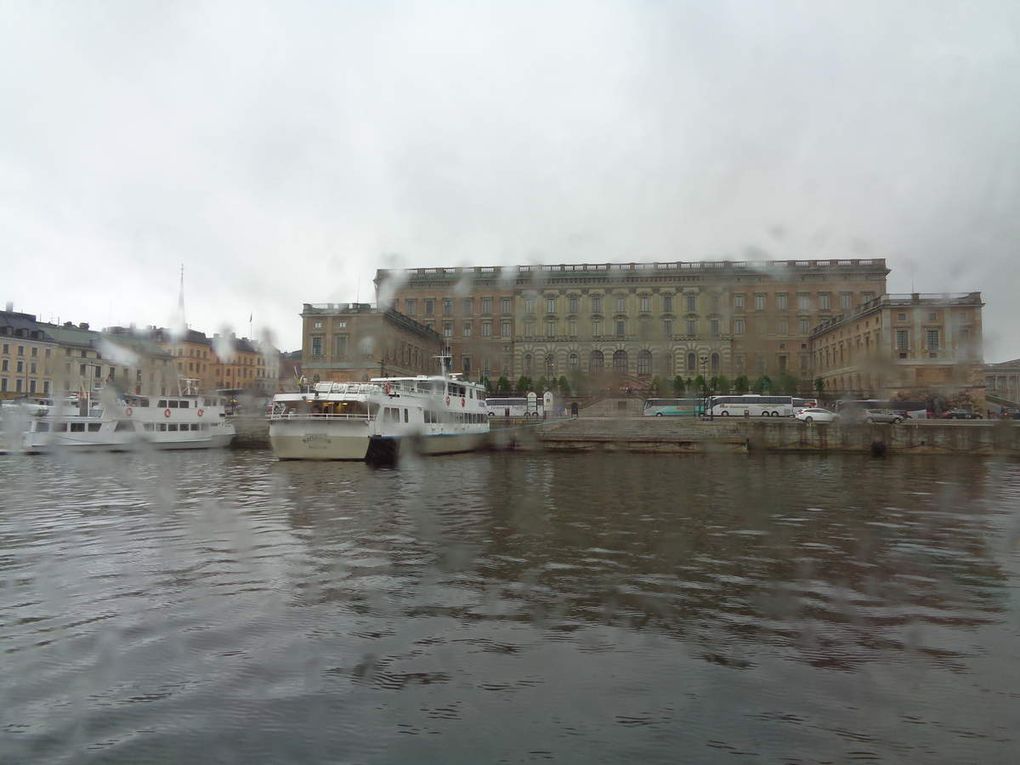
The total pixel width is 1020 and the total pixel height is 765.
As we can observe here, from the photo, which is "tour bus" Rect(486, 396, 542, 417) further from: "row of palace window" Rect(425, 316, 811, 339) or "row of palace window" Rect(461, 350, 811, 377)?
"row of palace window" Rect(461, 350, 811, 377)

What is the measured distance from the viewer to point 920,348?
1033 cm

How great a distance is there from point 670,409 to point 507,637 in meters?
39.2

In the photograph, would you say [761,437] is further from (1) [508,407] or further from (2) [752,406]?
(1) [508,407]

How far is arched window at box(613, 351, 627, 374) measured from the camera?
16.8m

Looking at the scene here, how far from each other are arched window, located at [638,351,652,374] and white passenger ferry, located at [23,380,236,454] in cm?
2480

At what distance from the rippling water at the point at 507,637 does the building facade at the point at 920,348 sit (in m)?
2.48

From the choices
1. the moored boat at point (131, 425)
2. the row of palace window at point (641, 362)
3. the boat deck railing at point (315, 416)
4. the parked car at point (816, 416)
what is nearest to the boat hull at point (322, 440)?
the boat deck railing at point (315, 416)

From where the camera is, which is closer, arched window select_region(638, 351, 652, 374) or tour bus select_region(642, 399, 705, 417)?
arched window select_region(638, 351, 652, 374)

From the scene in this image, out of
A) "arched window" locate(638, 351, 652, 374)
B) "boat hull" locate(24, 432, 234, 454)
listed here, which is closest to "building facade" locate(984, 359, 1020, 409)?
"arched window" locate(638, 351, 652, 374)

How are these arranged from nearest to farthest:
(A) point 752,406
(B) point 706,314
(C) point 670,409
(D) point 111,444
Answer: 1. (B) point 706,314
2. (D) point 111,444
3. (A) point 752,406
4. (C) point 670,409

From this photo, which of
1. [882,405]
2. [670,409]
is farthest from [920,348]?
→ [670,409]

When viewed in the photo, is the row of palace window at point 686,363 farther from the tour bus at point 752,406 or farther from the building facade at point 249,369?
the tour bus at point 752,406

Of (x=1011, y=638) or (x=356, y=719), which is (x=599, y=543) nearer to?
(x=1011, y=638)

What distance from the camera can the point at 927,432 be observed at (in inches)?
1303
